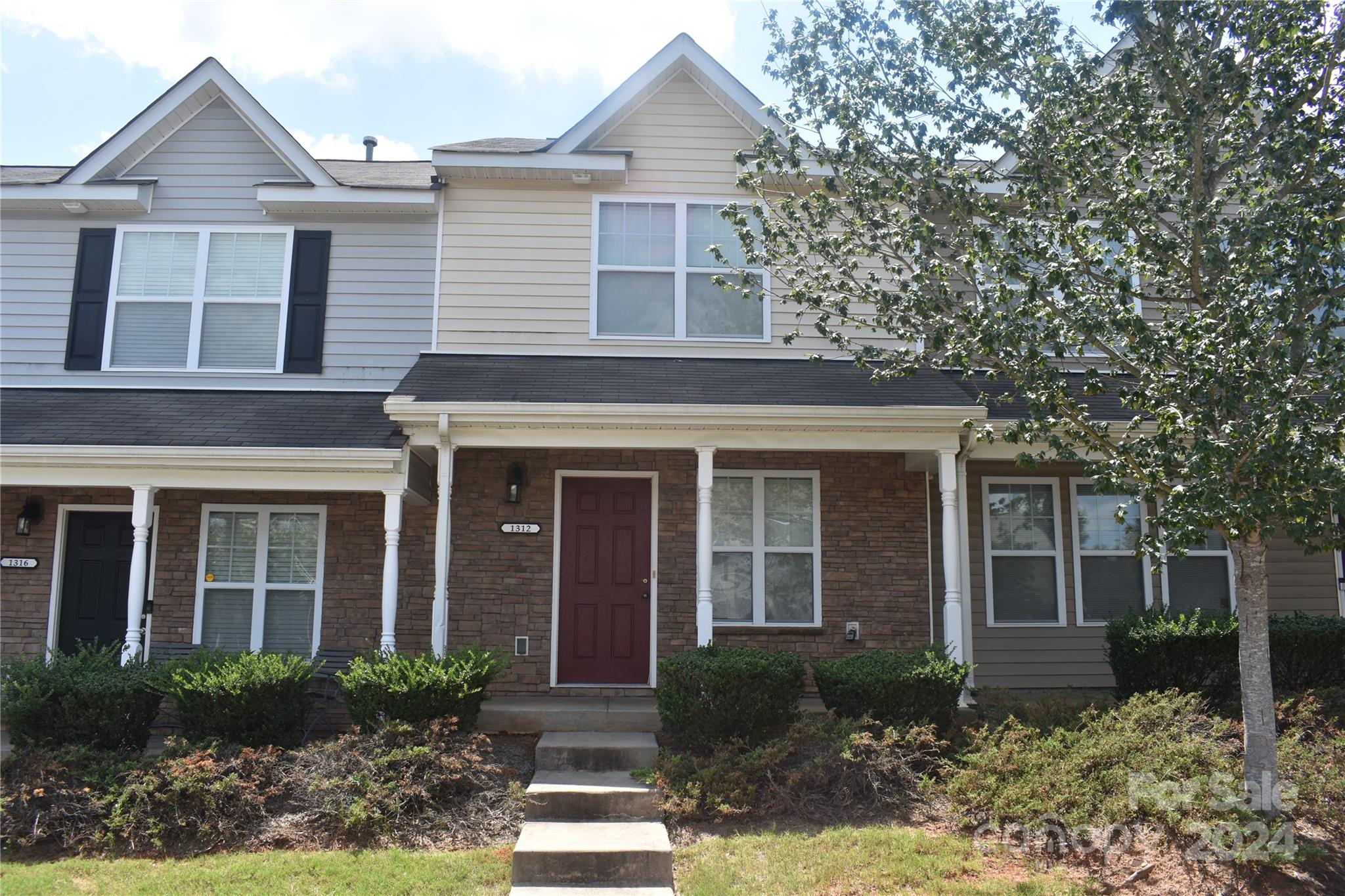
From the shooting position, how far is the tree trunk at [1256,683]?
6.29 m

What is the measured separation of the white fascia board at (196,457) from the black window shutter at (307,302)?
6.39 feet

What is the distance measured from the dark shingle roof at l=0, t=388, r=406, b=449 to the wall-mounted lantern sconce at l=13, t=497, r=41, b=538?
957 mm

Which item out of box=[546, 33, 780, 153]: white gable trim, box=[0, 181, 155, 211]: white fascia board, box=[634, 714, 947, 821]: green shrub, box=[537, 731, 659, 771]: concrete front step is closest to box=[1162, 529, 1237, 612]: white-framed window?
box=[634, 714, 947, 821]: green shrub

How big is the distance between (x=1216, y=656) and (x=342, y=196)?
9925 mm

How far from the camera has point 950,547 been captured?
920cm

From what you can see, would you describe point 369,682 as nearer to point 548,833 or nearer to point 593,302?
point 548,833

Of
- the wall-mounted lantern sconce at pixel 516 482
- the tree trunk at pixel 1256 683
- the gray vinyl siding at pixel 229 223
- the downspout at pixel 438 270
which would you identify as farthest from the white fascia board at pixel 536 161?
the tree trunk at pixel 1256 683

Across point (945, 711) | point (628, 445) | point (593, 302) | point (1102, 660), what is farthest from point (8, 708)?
point (1102, 660)

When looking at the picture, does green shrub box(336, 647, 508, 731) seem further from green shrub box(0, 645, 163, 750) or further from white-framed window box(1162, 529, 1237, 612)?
white-framed window box(1162, 529, 1237, 612)

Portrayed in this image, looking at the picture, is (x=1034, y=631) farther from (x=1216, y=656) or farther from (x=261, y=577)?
(x=261, y=577)

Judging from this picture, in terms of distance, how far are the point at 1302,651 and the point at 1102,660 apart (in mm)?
1939

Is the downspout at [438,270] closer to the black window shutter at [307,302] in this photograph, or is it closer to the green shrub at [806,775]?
the black window shutter at [307,302]

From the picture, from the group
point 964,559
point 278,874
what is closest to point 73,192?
point 278,874

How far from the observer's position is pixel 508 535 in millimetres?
10172
